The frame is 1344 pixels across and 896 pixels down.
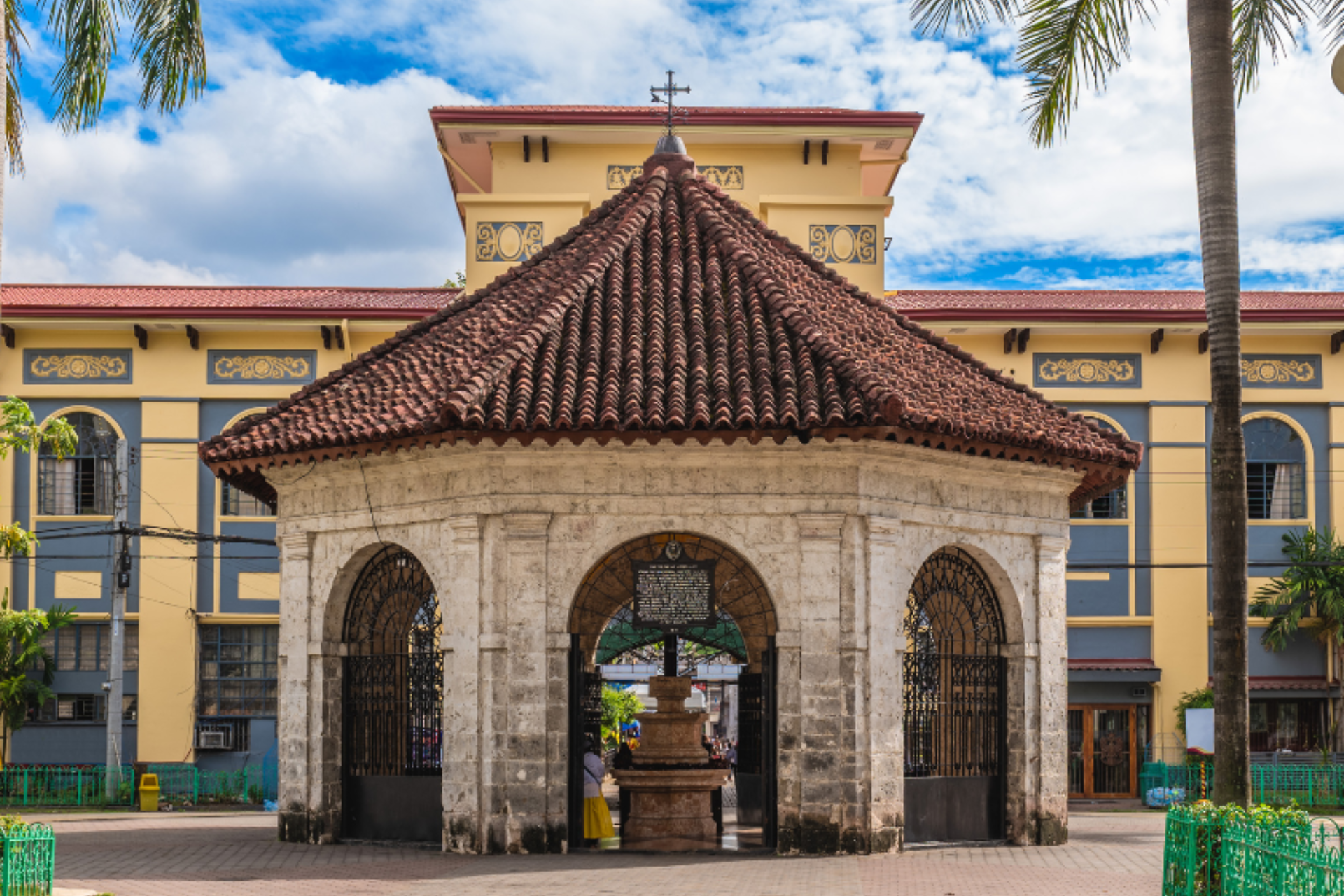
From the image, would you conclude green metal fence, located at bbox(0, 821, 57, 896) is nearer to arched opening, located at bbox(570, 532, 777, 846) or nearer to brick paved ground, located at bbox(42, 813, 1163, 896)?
brick paved ground, located at bbox(42, 813, 1163, 896)

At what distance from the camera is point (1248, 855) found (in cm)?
1036

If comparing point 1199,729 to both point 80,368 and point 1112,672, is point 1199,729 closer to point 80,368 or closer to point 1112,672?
point 1112,672

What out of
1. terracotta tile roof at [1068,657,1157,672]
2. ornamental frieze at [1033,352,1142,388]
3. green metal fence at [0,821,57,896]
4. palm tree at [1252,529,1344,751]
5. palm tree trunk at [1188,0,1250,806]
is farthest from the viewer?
ornamental frieze at [1033,352,1142,388]

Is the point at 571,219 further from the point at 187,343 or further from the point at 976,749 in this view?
the point at 976,749

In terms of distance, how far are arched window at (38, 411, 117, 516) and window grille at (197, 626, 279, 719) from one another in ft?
11.8

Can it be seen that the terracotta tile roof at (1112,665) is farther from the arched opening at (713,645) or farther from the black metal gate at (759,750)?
the black metal gate at (759,750)

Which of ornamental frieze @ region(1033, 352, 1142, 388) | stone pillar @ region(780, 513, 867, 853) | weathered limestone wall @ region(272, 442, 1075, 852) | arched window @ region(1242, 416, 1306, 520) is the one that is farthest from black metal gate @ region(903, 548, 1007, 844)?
arched window @ region(1242, 416, 1306, 520)

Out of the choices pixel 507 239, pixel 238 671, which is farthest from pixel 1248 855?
pixel 238 671

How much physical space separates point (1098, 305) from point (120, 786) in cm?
2216

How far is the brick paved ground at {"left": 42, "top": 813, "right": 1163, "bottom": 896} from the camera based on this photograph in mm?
12555

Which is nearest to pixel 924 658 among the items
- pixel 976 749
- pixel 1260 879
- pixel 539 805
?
pixel 976 749

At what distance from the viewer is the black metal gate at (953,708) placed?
15.8 meters

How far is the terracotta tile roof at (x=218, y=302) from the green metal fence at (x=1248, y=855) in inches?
879

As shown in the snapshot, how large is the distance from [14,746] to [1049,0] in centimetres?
2513
